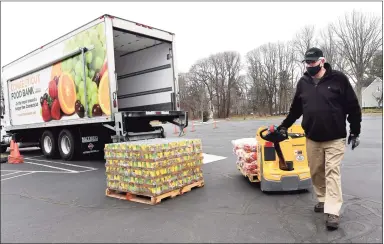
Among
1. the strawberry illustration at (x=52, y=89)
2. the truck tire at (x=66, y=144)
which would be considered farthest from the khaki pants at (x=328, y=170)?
the strawberry illustration at (x=52, y=89)

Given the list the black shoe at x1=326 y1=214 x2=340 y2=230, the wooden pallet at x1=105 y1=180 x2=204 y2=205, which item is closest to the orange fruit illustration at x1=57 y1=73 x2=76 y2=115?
the wooden pallet at x1=105 y1=180 x2=204 y2=205

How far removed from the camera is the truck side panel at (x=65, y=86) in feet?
26.2

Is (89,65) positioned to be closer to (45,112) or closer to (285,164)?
(45,112)

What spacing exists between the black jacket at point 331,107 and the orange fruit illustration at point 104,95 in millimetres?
5236

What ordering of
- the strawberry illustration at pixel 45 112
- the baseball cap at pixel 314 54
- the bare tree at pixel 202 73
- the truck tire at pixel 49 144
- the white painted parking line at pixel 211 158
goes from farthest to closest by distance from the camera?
1. the bare tree at pixel 202 73
2. the truck tire at pixel 49 144
3. the strawberry illustration at pixel 45 112
4. the white painted parking line at pixel 211 158
5. the baseball cap at pixel 314 54

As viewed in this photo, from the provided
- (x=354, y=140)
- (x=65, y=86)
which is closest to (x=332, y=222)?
(x=354, y=140)

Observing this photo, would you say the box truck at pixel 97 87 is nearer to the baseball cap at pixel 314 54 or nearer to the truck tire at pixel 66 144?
the truck tire at pixel 66 144

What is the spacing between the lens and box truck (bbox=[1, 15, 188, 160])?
7920mm

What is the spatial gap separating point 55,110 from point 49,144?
1.67 meters

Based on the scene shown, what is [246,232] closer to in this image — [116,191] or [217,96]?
[116,191]

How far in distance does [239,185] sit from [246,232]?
87.0 inches

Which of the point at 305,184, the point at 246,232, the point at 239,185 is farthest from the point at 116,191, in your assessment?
the point at 305,184

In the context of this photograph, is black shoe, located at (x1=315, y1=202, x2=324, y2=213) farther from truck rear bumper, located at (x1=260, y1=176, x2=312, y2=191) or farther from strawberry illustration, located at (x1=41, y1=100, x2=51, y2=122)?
strawberry illustration, located at (x1=41, y1=100, x2=51, y2=122)

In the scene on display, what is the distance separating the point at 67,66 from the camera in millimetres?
9070
